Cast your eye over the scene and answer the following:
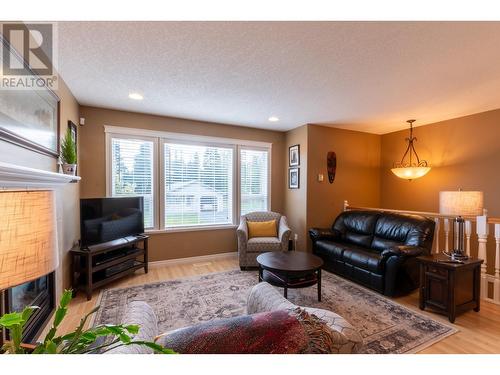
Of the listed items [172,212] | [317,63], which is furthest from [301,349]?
[172,212]

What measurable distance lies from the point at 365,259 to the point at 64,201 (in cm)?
381

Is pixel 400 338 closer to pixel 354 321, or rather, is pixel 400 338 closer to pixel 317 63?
pixel 354 321

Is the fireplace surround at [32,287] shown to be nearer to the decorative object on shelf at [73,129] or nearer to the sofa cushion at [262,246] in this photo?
the decorative object on shelf at [73,129]

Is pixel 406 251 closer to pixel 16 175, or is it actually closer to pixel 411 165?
pixel 411 165

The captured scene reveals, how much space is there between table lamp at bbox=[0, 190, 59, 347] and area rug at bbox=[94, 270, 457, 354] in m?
1.80

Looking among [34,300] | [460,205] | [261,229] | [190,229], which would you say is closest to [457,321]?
[460,205]

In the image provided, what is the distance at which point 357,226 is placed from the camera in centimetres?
394

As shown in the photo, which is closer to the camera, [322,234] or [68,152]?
[68,152]

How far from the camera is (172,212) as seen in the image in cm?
402

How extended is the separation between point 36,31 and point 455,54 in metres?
3.38

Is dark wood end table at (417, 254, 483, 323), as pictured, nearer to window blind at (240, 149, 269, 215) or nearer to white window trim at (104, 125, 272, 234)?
window blind at (240, 149, 269, 215)

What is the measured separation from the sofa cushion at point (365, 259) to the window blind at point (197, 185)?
2.21 m

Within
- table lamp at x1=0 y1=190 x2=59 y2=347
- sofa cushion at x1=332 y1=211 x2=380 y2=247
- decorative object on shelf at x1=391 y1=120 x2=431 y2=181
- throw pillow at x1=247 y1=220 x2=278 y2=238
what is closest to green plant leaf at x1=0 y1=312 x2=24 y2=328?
table lamp at x1=0 y1=190 x2=59 y2=347

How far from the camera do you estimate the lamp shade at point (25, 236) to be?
64 cm
